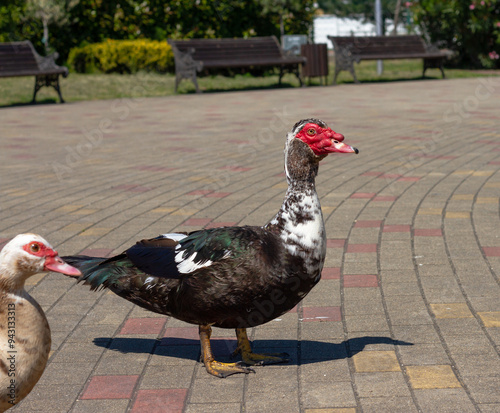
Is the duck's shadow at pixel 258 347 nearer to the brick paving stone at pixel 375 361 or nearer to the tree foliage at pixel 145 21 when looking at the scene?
the brick paving stone at pixel 375 361

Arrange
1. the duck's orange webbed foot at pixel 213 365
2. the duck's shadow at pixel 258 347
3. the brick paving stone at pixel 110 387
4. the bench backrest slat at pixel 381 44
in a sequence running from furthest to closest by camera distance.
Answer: the bench backrest slat at pixel 381 44
the duck's shadow at pixel 258 347
the duck's orange webbed foot at pixel 213 365
the brick paving stone at pixel 110 387

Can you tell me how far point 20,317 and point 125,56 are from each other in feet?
64.2

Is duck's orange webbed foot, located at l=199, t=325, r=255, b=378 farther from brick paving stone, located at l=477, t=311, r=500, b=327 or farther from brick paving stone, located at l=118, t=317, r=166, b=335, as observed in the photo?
brick paving stone, located at l=477, t=311, r=500, b=327

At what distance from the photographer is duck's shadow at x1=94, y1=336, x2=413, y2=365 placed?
368 centimetres

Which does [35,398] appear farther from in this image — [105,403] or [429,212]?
[429,212]

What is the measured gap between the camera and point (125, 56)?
2134cm

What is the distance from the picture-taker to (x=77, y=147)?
10.6m

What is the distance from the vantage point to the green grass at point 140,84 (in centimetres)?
1797

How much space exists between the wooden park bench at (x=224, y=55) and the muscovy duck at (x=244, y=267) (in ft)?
50.1

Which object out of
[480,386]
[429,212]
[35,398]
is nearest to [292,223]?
[480,386]

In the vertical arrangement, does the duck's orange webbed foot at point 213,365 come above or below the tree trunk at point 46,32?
below

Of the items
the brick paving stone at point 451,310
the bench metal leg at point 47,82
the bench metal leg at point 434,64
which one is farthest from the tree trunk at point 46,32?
the brick paving stone at point 451,310

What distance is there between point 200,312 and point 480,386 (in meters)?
1.28

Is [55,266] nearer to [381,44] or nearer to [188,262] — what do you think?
[188,262]
